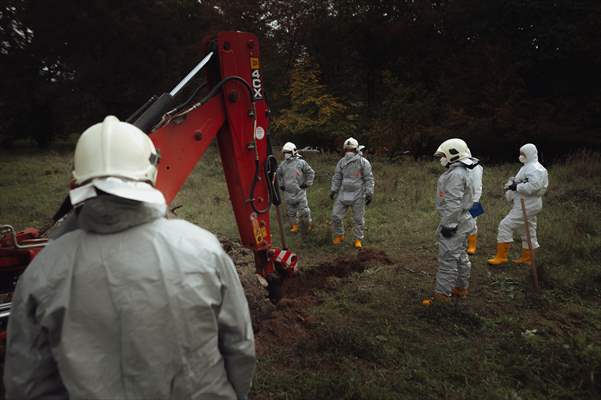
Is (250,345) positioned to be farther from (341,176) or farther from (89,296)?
(341,176)

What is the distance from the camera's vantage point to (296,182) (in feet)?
31.7

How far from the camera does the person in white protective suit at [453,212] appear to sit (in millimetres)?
5211

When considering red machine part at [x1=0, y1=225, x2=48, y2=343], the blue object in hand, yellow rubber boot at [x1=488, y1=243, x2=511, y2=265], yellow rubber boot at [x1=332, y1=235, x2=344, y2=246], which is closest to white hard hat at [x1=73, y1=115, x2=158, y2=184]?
red machine part at [x1=0, y1=225, x2=48, y2=343]

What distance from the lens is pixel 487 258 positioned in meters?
7.47

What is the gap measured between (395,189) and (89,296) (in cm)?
1178

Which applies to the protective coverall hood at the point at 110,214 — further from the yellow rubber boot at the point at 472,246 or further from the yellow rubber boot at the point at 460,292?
the yellow rubber boot at the point at 472,246

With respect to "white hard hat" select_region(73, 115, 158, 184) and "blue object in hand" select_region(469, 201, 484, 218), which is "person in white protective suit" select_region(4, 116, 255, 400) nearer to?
"white hard hat" select_region(73, 115, 158, 184)

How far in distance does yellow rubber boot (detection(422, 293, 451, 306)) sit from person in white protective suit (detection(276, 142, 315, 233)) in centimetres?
442

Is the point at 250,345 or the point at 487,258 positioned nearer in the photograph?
the point at 250,345

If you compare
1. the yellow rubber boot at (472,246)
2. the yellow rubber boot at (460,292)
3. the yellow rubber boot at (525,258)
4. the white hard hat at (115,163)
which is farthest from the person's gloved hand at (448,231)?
the white hard hat at (115,163)

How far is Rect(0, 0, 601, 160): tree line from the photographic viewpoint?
16141 millimetres

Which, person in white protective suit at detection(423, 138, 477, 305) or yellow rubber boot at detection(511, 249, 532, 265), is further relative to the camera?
yellow rubber boot at detection(511, 249, 532, 265)

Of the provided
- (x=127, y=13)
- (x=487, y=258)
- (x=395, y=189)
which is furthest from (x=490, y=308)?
(x=127, y=13)

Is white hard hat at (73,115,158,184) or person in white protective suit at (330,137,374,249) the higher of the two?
white hard hat at (73,115,158,184)
